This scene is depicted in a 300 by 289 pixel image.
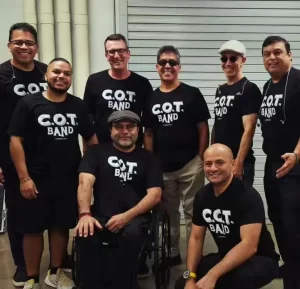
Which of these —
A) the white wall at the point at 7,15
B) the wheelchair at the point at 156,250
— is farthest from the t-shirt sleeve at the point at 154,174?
the white wall at the point at 7,15

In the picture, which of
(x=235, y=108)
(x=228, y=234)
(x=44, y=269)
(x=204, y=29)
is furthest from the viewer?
(x=204, y=29)

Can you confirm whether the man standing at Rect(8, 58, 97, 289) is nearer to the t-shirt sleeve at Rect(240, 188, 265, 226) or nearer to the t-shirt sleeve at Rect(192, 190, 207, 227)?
the t-shirt sleeve at Rect(192, 190, 207, 227)

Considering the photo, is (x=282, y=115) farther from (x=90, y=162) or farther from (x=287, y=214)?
(x=90, y=162)

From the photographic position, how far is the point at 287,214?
2.31 metres

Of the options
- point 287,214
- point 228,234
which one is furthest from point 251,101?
point 228,234

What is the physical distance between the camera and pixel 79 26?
3801 mm

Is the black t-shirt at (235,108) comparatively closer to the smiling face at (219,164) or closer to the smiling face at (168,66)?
the smiling face at (168,66)

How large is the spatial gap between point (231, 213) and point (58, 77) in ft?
4.05

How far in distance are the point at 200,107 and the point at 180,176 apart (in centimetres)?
→ 49

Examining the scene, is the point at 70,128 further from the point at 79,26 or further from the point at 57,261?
the point at 79,26

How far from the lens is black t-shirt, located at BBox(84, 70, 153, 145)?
9.08 ft

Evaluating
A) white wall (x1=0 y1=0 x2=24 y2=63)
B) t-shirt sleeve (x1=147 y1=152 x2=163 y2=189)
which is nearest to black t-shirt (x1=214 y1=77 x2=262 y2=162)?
t-shirt sleeve (x1=147 y1=152 x2=163 y2=189)

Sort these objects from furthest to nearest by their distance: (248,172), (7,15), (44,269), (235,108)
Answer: (7,15)
(44,269)
(248,172)
(235,108)

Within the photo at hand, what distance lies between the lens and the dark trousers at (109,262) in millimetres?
2188
